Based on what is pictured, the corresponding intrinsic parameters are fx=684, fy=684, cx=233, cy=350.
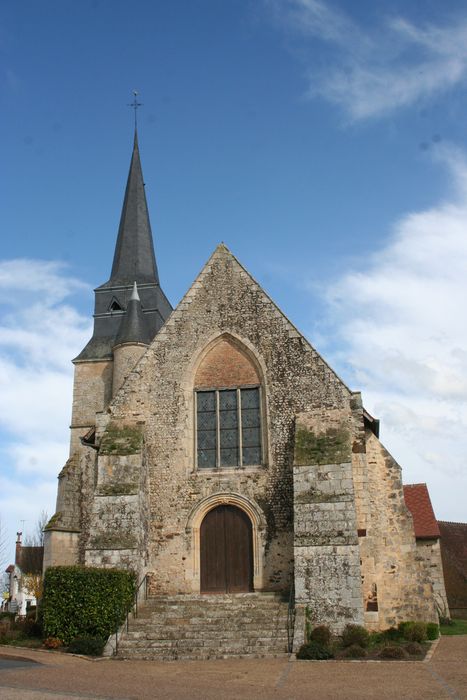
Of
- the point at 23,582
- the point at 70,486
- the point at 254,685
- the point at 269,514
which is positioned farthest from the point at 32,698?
the point at 23,582

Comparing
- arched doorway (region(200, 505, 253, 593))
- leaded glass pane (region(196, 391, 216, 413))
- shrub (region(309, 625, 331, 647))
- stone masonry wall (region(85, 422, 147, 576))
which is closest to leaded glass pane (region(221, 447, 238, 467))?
arched doorway (region(200, 505, 253, 593))

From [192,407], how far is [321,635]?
6401 mm

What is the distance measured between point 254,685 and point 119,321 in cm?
2133

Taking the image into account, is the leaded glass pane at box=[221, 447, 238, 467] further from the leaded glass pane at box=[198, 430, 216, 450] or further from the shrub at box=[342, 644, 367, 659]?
the shrub at box=[342, 644, 367, 659]

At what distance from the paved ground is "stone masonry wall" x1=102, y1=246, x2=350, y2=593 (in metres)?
3.72

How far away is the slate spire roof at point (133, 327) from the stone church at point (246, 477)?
867 centimetres

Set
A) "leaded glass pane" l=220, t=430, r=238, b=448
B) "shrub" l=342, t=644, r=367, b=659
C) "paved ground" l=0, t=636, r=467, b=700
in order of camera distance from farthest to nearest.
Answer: "leaded glass pane" l=220, t=430, r=238, b=448
"shrub" l=342, t=644, r=367, b=659
"paved ground" l=0, t=636, r=467, b=700

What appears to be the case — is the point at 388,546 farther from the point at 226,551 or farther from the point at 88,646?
the point at 88,646

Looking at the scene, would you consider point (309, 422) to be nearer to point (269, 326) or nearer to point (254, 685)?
point (269, 326)

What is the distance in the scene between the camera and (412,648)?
41.8 ft

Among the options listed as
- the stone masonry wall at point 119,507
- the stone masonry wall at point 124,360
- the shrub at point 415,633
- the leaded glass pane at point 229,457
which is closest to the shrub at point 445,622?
the shrub at point 415,633

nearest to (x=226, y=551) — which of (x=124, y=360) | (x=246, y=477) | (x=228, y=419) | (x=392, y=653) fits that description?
(x=246, y=477)

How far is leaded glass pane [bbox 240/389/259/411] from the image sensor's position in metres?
17.1

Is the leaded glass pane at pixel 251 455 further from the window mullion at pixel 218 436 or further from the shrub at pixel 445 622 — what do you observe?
the shrub at pixel 445 622
